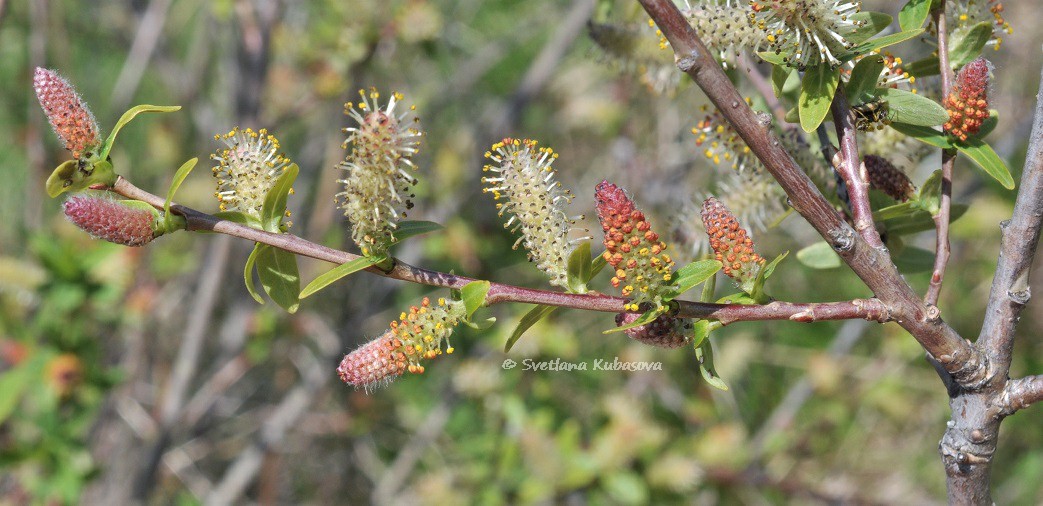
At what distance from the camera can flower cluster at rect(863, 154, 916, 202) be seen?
891 millimetres

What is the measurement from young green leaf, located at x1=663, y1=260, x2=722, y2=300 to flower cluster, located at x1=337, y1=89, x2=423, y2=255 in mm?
249

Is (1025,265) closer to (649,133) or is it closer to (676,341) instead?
(676,341)

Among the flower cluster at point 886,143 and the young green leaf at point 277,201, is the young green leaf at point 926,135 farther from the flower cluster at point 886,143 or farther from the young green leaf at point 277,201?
the young green leaf at point 277,201

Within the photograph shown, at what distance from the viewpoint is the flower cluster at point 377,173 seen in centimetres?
75

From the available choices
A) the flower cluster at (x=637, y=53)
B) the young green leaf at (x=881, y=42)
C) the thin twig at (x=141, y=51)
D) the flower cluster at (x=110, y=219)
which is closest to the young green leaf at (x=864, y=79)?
the young green leaf at (x=881, y=42)

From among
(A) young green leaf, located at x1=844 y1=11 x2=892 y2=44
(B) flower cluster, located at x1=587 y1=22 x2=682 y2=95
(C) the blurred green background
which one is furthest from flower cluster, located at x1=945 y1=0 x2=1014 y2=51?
(C) the blurred green background

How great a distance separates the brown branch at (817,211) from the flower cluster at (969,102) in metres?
0.15

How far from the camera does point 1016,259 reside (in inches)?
31.5

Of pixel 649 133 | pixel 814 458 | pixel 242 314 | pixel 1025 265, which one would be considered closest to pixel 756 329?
pixel 814 458

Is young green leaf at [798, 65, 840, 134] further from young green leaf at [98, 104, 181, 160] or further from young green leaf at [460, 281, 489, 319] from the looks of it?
young green leaf at [98, 104, 181, 160]

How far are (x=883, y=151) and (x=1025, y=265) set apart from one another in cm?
24

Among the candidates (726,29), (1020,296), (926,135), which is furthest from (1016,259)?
(726,29)

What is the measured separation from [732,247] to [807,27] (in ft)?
0.65

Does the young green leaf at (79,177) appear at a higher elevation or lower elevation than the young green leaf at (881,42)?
higher
